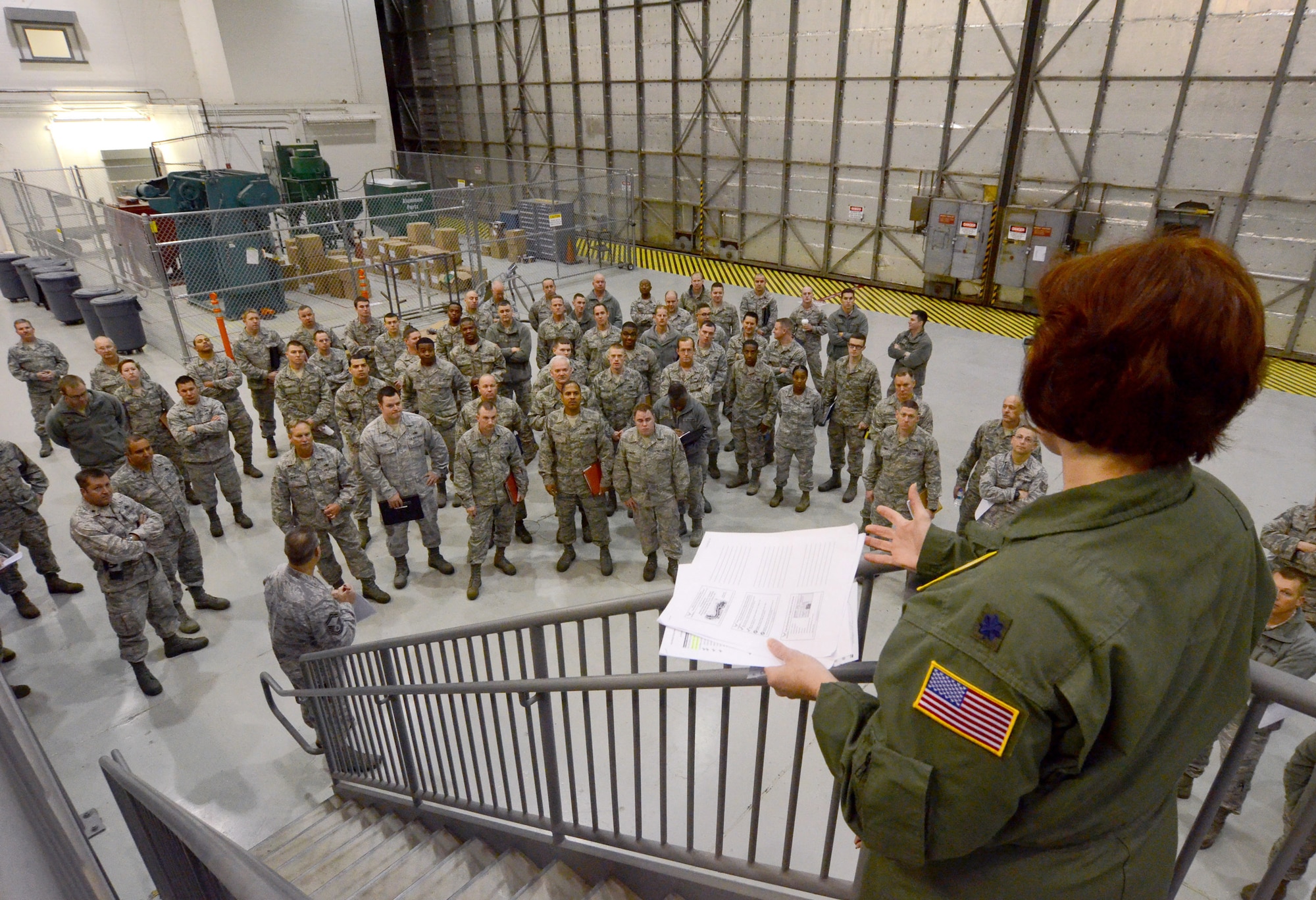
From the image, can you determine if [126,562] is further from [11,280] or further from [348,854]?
[11,280]

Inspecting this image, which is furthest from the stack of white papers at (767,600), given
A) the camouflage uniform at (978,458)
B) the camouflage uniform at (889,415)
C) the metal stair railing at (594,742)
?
the camouflage uniform at (889,415)

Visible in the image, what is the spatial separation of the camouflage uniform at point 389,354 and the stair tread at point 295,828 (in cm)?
538

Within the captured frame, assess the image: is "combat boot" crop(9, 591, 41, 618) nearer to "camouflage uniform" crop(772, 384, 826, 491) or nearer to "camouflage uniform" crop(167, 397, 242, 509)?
"camouflage uniform" crop(167, 397, 242, 509)

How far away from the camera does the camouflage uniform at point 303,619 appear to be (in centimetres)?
452

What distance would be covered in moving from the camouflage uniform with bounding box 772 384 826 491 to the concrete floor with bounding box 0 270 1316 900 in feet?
1.43

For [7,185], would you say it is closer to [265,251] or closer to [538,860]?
[265,251]

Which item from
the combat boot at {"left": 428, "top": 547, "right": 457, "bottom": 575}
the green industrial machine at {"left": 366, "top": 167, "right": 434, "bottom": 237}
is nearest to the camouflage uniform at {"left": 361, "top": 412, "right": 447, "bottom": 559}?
the combat boot at {"left": 428, "top": 547, "right": 457, "bottom": 575}

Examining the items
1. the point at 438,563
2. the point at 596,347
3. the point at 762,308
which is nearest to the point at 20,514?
the point at 438,563

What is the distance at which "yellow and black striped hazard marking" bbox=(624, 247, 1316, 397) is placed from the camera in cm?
1134

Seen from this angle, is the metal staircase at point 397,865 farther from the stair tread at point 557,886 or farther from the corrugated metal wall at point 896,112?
the corrugated metal wall at point 896,112

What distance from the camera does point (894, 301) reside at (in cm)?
1508

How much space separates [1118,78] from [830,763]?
14.7 metres

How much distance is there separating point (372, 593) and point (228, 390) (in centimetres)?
354

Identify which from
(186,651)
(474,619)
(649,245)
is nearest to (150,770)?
(186,651)
